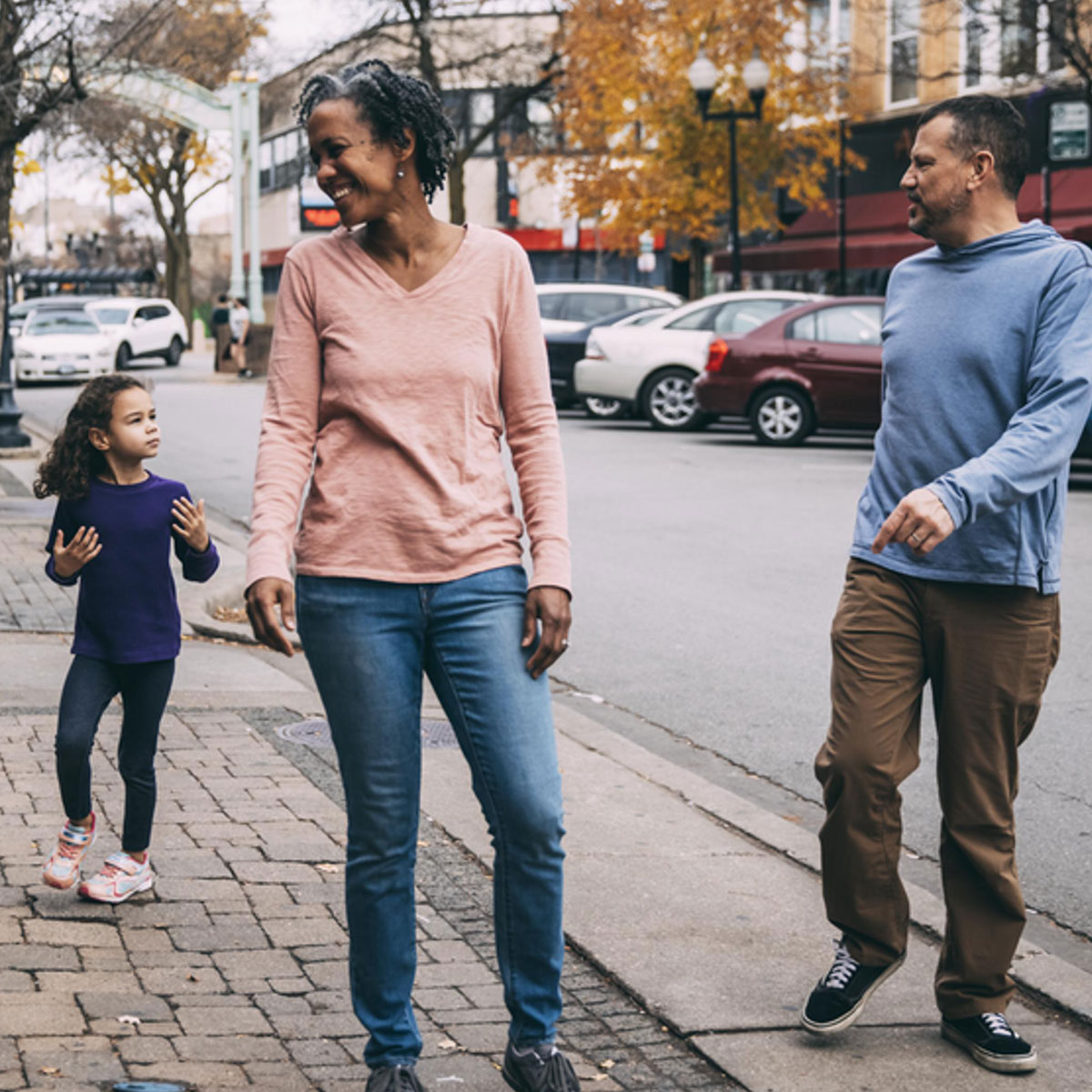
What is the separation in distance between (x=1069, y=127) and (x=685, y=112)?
1264 cm

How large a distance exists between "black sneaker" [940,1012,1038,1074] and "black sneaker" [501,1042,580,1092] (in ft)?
2.85

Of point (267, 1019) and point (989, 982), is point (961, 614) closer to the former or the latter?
point (989, 982)

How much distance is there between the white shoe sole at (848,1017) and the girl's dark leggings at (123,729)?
1.75 m

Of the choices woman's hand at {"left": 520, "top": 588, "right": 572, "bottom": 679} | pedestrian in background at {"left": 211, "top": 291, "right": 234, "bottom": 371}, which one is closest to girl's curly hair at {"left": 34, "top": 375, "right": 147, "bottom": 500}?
woman's hand at {"left": 520, "top": 588, "right": 572, "bottom": 679}

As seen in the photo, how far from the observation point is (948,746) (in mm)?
3799

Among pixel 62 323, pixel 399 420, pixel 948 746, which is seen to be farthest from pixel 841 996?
pixel 62 323

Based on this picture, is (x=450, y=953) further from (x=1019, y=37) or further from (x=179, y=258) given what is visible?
(x=179, y=258)

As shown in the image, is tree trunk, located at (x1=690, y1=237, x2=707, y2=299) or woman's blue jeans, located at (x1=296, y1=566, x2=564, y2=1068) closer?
woman's blue jeans, located at (x1=296, y1=566, x2=564, y2=1068)

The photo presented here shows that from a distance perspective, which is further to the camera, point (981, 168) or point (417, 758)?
point (981, 168)

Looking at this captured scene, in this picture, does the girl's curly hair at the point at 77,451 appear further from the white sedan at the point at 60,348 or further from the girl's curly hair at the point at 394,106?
the white sedan at the point at 60,348

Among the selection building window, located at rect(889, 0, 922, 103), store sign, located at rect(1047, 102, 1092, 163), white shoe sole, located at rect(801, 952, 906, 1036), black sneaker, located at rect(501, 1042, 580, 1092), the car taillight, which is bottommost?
white shoe sole, located at rect(801, 952, 906, 1036)

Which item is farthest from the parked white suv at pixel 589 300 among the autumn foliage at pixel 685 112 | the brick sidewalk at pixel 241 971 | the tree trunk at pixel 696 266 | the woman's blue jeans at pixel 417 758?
the woman's blue jeans at pixel 417 758

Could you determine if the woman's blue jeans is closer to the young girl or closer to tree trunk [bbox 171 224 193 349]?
the young girl

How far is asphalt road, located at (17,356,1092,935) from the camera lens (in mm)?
6227
